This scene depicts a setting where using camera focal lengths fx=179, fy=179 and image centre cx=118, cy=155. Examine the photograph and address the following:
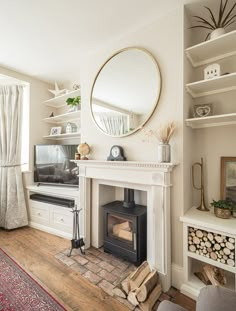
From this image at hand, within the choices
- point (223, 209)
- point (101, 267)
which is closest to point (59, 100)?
point (101, 267)

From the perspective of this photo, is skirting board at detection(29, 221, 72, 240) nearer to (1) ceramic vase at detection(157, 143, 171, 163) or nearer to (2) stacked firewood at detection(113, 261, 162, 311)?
(2) stacked firewood at detection(113, 261, 162, 311)

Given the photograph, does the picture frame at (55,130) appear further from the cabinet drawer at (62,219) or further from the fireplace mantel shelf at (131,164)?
the cabinet drawer at (62,219)

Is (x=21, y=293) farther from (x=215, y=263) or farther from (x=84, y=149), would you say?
(x=215, y=263)

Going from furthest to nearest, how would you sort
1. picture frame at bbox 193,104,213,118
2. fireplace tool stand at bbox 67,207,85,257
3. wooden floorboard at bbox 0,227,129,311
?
fireplace tool stand at bbox 67,207,85,257 → picture frame at bbox 193,104,213,118 → wooden floorboard at bbox 0,227,129,311

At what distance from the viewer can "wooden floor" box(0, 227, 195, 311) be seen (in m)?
1.50

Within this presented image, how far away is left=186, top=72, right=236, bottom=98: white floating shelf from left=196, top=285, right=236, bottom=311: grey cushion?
1479mm

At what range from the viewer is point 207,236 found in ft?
4.97

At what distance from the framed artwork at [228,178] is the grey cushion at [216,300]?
1178mm

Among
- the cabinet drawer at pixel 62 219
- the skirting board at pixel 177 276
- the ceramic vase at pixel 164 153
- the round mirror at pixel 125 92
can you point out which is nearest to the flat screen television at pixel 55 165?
the cabinet drawer at pixel 62 219

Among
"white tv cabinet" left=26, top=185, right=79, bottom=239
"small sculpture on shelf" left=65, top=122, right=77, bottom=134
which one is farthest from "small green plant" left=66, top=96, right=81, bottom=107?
"white tv cabinet" left=26, top=185, right=79, bottom=239

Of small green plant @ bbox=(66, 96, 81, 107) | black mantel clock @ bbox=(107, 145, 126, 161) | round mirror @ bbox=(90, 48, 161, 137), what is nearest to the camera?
round mirror @ bbox=(90, 48, 161, 137)

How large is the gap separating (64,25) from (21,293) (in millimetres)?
2673

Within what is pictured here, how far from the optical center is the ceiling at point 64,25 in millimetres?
1688

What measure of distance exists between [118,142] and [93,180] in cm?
64
